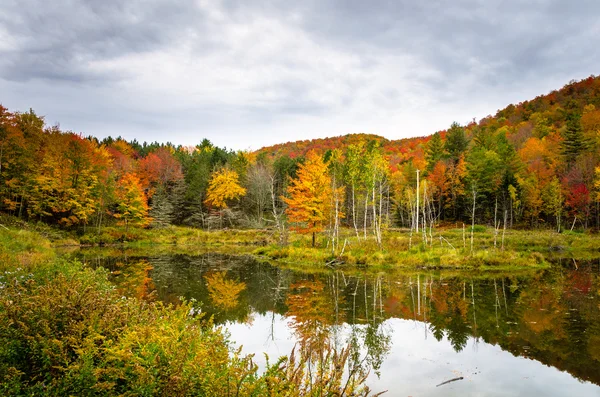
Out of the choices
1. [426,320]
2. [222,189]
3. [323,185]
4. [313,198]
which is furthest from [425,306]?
[222,189]

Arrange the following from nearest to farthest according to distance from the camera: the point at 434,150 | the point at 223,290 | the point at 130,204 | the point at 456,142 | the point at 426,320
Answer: the point at 426,320 → the point at 223,290 → the point at 130,204 → the point at 456,142 → the point at 434,150

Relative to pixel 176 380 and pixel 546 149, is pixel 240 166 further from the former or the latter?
pixel 176 380

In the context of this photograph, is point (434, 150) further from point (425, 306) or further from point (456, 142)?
point (425, 306)

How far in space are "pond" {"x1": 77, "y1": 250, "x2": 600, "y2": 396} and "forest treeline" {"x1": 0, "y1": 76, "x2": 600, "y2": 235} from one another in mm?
9473

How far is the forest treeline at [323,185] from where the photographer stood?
32.6m

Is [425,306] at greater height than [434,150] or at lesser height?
lesser

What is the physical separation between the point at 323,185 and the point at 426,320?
19.5m

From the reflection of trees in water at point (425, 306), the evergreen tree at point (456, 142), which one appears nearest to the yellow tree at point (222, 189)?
the reflection of trees in water at point (425, 306)

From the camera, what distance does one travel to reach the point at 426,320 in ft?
43.9

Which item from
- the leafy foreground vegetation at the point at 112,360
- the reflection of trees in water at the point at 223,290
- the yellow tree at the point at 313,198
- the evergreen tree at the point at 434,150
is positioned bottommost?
the reflection of trees in water at the point at 223,290

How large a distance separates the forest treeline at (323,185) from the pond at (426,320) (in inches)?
373

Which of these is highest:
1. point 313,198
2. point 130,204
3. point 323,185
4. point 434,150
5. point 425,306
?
point 434,150

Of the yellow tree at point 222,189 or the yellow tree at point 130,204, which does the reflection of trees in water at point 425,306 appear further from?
the yellow tree at point 222,189

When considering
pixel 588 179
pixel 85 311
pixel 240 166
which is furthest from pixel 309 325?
pixel 240 166
